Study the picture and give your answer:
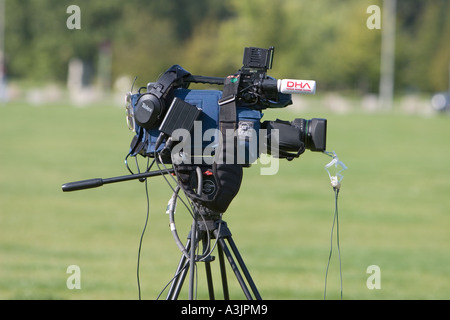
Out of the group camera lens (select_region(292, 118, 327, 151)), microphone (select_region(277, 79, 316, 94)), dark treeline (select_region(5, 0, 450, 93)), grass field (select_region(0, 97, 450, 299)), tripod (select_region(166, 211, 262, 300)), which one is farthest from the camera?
dark treeline (select_region(5, 0, 450, 93))

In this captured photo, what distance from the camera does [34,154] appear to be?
28.2 metres

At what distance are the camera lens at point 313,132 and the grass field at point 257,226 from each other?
16.3ft

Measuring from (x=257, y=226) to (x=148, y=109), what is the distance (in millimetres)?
11807

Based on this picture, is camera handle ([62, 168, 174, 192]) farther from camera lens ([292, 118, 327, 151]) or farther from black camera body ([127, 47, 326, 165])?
camera lens ([292, 118, 327, 151])

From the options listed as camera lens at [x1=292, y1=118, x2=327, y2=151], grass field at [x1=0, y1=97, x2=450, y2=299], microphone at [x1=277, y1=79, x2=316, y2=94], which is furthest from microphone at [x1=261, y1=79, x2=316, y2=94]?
grass field at [x1=0, y1=97, x2=450, y2=299]

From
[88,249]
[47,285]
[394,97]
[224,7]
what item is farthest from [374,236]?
[224,7]

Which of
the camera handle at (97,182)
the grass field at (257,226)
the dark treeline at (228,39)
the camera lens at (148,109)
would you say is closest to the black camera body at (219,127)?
the camera lens at (148,109)

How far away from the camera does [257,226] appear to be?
16094mm

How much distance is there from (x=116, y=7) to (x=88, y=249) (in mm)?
80350

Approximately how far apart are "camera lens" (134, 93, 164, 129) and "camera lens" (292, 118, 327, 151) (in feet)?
2.51

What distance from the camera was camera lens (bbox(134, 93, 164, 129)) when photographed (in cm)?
444

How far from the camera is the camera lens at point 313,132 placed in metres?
4.56

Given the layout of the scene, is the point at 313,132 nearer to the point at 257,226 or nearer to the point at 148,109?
the point at 148,109

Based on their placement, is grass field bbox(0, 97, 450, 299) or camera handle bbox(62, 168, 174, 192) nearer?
camera handle bbox(62, 168, 174, 192)
